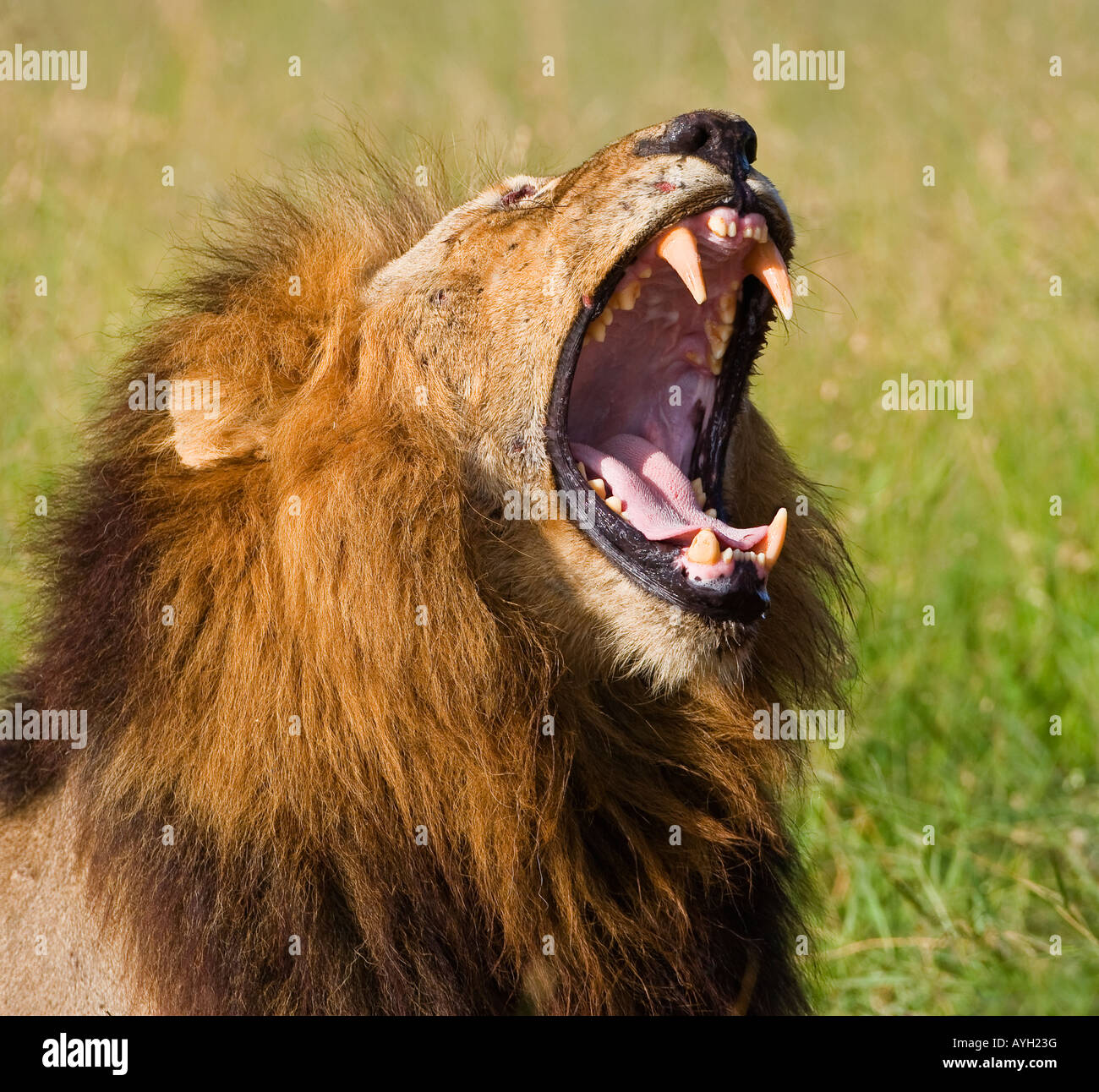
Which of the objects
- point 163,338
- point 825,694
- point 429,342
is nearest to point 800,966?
point 825,694

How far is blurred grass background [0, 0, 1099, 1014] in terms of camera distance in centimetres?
425

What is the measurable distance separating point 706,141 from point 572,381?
0.51 metres

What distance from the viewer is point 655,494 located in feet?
9.42

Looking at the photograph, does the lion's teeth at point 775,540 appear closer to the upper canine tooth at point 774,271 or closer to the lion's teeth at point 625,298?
the upper canine tooth at point 774,271

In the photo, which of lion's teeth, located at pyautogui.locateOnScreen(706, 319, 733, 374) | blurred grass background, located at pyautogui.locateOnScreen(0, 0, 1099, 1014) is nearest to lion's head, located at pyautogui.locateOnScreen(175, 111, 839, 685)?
lion's teeth, located at pyautogui.locateOnScreen(706, 319, 733, 374)

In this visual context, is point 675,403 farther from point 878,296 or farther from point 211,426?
point 878,296

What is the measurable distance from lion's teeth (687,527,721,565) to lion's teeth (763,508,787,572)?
0.10m

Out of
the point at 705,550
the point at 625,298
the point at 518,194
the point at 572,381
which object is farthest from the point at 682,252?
the point at 705,550

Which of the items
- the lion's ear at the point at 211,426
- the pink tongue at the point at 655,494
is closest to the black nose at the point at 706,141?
the pink tongue at the point at 655,494

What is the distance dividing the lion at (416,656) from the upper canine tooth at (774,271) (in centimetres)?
1

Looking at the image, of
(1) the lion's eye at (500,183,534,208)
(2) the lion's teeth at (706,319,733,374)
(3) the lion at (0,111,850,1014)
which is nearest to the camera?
(3) the lion at (0,111,850,1014)

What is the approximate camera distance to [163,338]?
2836mm

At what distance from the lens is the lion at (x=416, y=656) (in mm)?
2547

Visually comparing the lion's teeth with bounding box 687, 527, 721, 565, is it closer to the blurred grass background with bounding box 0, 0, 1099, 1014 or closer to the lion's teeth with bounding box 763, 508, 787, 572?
the lion's teeth with bounding box 763, 508, 787, 572
